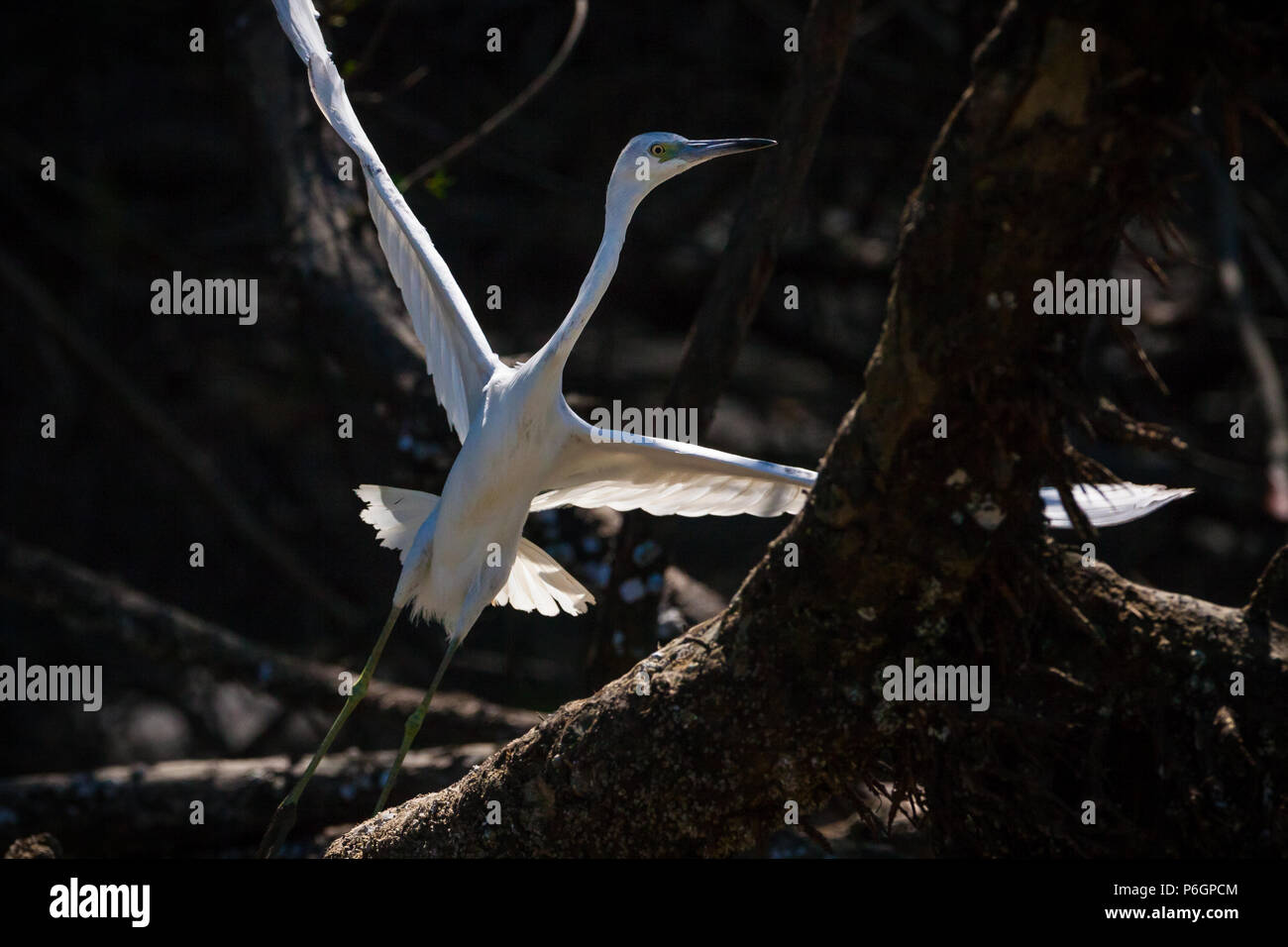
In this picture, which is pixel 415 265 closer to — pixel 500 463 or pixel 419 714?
pixel 500 463

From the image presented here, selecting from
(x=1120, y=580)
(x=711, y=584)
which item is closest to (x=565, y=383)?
(x=711, y=584)

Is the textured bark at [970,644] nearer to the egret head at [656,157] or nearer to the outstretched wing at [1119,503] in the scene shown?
the outstretched wing at [1119,503]

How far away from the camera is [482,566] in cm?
278

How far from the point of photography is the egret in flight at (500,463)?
259cm

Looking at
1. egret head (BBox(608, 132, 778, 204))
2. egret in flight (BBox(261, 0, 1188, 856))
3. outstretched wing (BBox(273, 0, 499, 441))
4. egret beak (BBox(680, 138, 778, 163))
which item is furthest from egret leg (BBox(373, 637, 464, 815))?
egret beak (BBox(680, 138, 778, 163))

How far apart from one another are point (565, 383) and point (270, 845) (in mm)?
3037

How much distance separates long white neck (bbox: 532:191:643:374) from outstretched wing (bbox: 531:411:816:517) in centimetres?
20

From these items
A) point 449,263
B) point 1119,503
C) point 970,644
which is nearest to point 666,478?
point 1119,503

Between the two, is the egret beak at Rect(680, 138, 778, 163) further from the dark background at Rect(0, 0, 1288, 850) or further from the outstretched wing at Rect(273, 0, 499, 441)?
the dark background at Rect(0, 0, 1288, 850)

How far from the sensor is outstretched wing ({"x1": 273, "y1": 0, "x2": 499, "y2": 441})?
2752mm

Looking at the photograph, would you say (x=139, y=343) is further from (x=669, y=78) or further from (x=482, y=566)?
(x=482, y=566)

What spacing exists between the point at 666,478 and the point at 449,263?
2820 millimetres

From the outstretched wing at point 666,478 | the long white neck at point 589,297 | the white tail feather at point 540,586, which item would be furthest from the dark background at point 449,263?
the long white neck at point 589,297

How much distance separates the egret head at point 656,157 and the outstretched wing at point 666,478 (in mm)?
523
